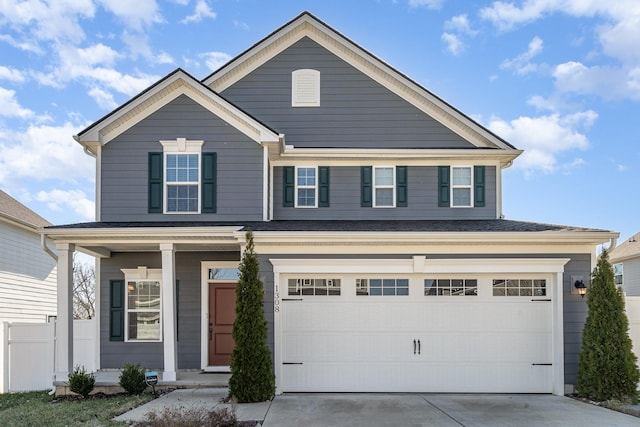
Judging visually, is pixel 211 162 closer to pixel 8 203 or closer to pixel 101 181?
pixel 101 181

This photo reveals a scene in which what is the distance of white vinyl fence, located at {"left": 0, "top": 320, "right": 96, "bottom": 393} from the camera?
12.0 m

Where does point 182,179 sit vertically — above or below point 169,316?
above

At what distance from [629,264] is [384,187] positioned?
48.4ft

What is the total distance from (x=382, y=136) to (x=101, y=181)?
657 centimetres

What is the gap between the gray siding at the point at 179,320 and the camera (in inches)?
503

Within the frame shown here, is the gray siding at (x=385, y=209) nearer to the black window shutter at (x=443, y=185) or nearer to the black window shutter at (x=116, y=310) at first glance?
the black window shutter at (x=443, y=185)

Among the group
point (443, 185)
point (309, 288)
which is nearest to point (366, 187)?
point (443, 185)

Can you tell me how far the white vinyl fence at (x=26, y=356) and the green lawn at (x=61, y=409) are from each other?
633mm

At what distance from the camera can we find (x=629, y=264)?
23.1 metres

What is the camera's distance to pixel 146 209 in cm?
1221

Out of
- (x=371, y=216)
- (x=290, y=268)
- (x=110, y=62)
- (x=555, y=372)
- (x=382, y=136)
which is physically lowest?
(x=555, y=372)

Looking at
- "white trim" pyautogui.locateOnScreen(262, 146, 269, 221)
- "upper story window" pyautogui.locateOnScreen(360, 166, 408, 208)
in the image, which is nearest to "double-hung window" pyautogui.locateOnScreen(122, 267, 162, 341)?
"white trim" pyautogui.locateOnScreen(262, 146, 269, 221)

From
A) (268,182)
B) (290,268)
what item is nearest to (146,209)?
(268,182)

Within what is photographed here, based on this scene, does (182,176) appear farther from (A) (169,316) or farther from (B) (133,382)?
(B) (133,382)
